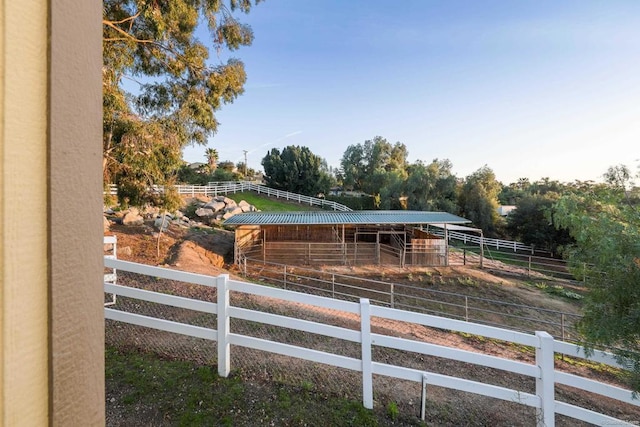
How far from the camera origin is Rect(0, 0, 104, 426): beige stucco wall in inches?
27.8

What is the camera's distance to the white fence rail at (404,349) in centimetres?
266

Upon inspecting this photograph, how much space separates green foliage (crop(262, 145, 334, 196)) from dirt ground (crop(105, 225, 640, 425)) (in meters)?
20.5

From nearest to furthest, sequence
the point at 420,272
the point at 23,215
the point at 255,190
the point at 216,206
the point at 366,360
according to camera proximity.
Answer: the point at 23,215 → the point at 366,360 → the point at 420,272 → the point at 216,206 → the point at 255,190

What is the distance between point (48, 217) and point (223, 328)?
2841mm

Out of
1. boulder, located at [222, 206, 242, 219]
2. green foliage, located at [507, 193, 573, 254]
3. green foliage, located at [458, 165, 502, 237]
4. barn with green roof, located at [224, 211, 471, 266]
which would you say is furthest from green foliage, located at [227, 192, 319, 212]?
green foliage, located at [507, 193, 573, 254]

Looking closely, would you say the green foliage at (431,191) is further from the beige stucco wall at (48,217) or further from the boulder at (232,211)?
the beige stucco wall at (48,217)

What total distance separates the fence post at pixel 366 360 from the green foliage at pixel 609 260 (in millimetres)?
1835

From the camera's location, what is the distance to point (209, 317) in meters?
4.97

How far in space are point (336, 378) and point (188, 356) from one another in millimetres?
Result: 1858

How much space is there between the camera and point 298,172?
37531mm

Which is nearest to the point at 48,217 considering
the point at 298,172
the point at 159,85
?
the point at 159,85

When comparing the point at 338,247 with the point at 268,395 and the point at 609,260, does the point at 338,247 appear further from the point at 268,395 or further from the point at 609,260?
the point at 609,260

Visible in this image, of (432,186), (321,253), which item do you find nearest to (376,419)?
(321,253)

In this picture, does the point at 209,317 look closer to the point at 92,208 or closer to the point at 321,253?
the point at 92,208
